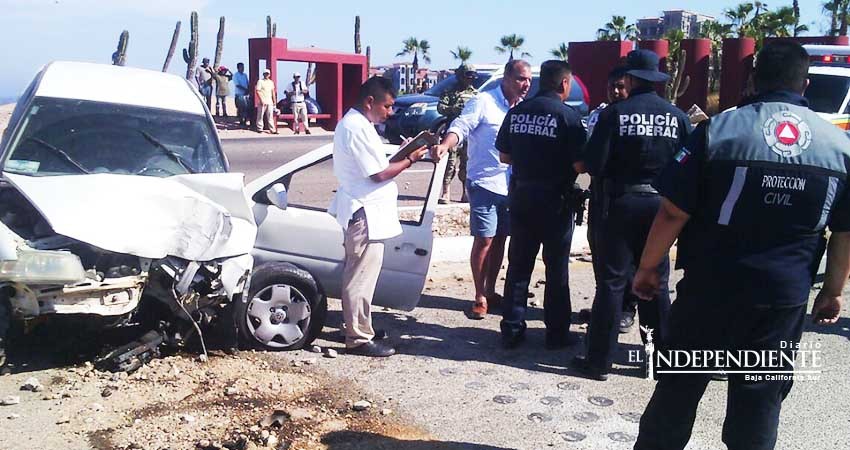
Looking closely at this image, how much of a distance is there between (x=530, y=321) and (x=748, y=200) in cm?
345

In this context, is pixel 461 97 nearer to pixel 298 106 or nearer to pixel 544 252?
pixel 544 252

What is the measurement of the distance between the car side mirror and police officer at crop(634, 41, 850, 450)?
3.00 metres

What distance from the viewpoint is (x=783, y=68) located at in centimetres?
316

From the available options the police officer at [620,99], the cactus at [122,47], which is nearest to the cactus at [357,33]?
the cactus at [122,47]

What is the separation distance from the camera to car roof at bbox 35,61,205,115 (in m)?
5.95

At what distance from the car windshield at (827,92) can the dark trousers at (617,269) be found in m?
8.18

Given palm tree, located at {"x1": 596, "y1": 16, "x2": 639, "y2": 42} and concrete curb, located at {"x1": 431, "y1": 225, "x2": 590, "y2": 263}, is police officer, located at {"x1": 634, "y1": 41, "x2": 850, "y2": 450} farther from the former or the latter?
palm tree, located at {"x1": 596, "y1": 16, "x2": 639, "y2": 42}

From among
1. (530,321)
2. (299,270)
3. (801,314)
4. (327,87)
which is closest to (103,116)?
(299,270)

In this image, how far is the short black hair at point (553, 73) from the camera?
5.43m

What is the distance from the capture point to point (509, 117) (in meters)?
5.53

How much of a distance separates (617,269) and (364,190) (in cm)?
164

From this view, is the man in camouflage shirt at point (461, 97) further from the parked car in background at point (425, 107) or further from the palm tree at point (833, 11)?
the palm tree at point (833, 11)

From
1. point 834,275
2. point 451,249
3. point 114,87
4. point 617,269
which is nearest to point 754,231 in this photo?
point 834,275

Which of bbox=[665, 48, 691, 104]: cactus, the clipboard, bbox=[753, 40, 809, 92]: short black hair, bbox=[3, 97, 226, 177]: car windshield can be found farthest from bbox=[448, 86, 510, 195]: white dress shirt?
bbox=[665, 48, 691, 104]: cactus
